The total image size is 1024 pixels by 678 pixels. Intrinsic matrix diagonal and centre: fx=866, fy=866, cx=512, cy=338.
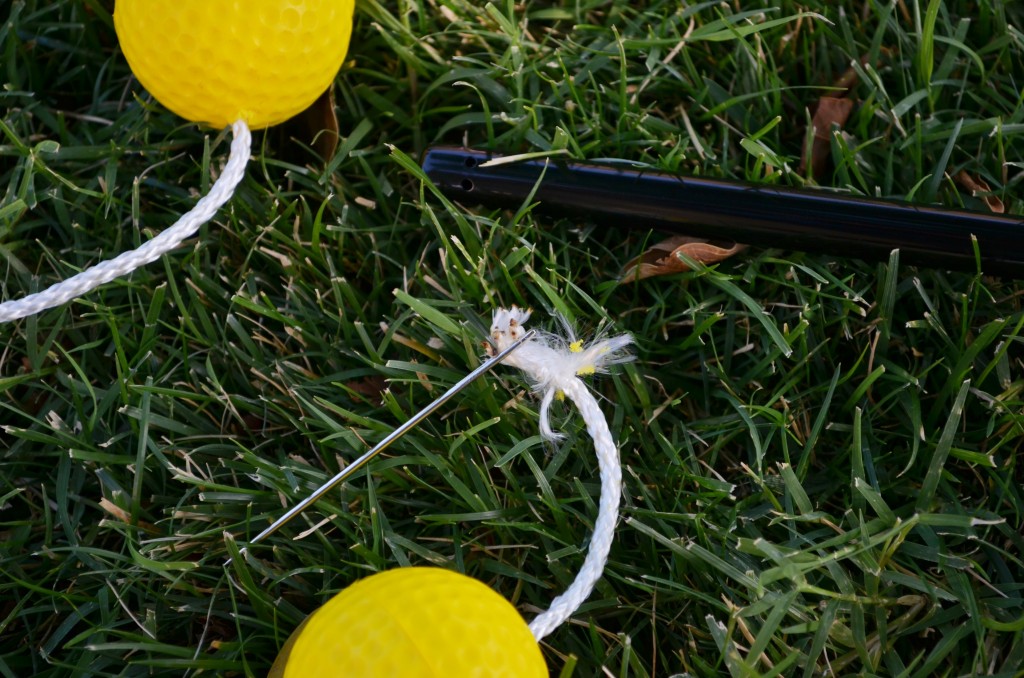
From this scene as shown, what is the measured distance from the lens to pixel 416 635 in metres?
1.07

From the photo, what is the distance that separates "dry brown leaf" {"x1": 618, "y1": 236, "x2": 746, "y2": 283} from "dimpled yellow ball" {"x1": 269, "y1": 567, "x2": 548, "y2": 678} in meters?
0.62

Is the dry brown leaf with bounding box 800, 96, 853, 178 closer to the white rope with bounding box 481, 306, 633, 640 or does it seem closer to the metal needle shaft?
the white rope with bounding box 481, 306, 633, 640

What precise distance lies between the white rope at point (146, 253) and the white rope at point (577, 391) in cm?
51

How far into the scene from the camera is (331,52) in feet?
4.70

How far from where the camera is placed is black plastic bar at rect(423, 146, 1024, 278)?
4.58ft

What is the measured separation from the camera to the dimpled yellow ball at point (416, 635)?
3.45 feet

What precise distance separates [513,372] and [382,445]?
254mm

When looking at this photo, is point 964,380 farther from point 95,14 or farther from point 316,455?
point 95,14

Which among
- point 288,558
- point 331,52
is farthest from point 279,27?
point 288,558

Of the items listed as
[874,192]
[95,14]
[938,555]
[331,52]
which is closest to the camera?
[938,555]

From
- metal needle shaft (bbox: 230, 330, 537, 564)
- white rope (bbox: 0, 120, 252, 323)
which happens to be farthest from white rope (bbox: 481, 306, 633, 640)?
→ white rope (bbox: 0, 120, 252, 323)

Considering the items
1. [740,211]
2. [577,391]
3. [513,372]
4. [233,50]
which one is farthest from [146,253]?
[740,211]

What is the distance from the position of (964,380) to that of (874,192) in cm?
38

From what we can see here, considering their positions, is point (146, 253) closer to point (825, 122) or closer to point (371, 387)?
point (371, 387)
